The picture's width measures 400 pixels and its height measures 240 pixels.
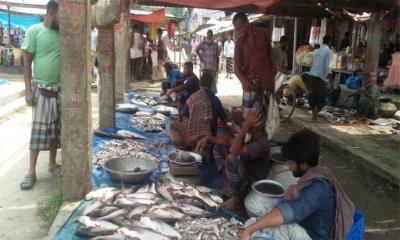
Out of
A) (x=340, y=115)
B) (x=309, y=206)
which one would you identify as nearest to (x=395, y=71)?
(x=340, y=115)

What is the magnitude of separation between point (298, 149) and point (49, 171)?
4.03 meters

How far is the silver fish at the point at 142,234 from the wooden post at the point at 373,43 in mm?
8671

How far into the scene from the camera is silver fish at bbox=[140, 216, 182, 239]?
11.2ft

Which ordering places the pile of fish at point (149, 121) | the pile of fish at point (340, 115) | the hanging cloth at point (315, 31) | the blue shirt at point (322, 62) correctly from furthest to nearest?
the hanging cloth at point (315, 31) → the pile of fish at point (340, 115) → the blue shirt at point (322, 62) → the pile of fish at point (149, 121)

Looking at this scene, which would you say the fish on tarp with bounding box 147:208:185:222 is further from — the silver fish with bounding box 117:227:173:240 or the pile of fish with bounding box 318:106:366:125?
the pile of fish with bounding box 318:106:366:125

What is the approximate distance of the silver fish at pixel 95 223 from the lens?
3.43 meters

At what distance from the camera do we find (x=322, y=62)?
384 inches

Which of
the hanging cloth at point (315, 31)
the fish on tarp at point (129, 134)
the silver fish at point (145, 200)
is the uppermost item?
the hanging cloth at point (315, 31)

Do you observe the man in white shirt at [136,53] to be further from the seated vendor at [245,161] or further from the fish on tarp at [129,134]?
the seated vendor at [245,161]

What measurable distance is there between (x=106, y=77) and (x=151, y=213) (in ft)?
13.2

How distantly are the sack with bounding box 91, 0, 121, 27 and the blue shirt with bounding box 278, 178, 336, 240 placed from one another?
15.1 feet

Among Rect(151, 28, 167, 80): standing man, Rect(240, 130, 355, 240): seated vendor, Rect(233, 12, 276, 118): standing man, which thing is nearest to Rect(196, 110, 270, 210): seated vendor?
Rect(240, 130, 355, 240): seated vendor

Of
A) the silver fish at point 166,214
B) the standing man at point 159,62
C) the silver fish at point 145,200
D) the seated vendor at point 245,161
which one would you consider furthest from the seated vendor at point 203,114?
the standing man at point 159,62

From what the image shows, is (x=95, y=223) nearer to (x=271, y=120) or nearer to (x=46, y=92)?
(x=46, y=92)
